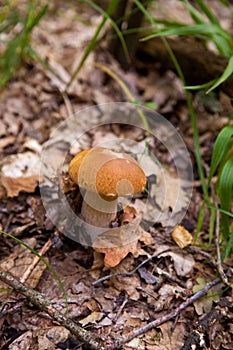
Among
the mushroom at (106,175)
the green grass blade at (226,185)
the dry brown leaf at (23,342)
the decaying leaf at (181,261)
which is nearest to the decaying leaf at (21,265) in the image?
the dry brown leaf at (23,342)

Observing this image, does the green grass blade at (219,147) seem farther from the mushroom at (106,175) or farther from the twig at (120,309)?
the twig at (120,309)

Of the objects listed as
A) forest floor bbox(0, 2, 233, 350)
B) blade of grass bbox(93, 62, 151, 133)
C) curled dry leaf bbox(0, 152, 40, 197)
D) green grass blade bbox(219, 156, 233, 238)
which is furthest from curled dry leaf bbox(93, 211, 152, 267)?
blade of grass bbox(93, 62, 151, 133)

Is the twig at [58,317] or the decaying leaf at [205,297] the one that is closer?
the twig at [58,317]

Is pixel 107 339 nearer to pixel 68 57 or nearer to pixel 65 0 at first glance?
pixel 68 57

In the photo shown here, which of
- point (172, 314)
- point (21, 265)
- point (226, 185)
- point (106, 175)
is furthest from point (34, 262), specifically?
point (226, 185)

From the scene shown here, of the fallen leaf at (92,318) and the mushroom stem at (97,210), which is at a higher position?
the mushroom stem at (97,210)

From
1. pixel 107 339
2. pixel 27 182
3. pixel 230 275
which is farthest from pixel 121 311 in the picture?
pixel 27 182

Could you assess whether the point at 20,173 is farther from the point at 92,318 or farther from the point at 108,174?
the point at 92,318

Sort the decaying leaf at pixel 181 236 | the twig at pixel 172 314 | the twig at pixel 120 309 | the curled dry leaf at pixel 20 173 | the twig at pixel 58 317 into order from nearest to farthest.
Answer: the twig at pixel 58 317, the twig at pixel 172 314, the twig at pixel 120 309, the decaying leaf at pixel 181 236, the curled dry leaf at pixel 20 173
